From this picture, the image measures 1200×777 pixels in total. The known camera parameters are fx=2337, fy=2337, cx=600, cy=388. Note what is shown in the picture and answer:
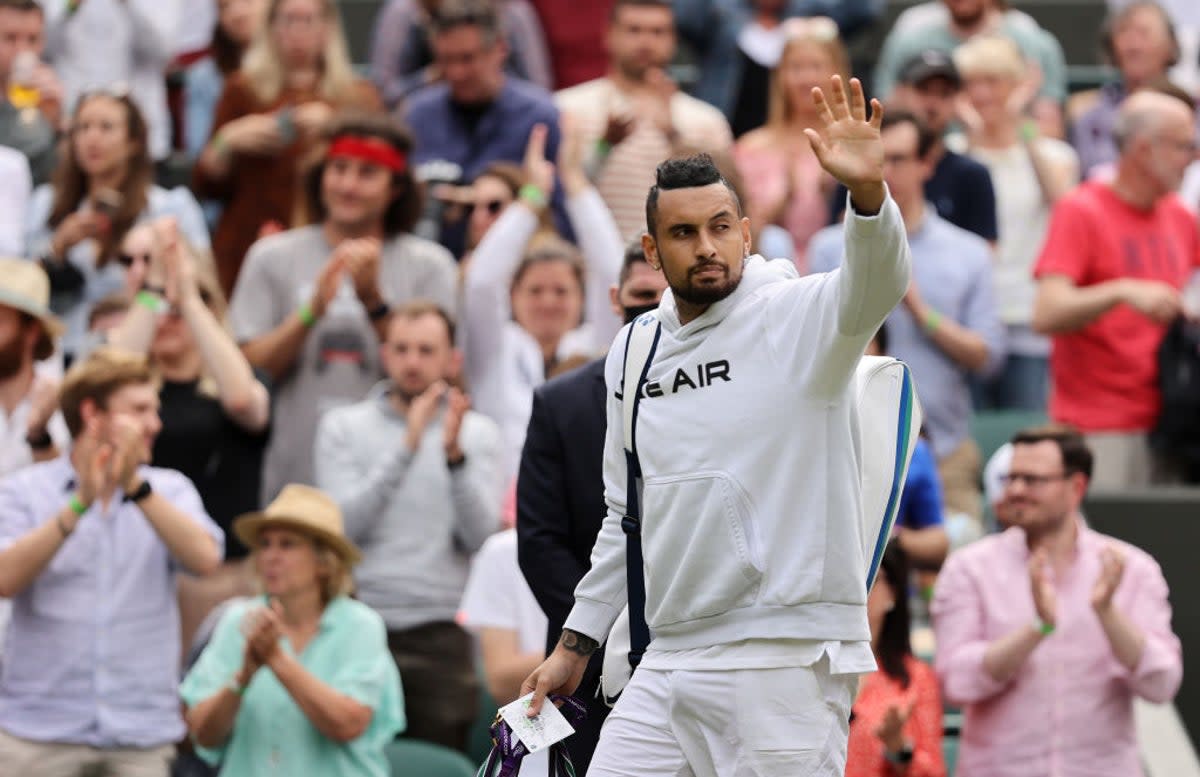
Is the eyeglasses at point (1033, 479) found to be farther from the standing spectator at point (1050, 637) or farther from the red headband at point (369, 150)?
the red headband at point (369, 150)

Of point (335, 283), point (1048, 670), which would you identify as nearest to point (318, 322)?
point (335, 283)

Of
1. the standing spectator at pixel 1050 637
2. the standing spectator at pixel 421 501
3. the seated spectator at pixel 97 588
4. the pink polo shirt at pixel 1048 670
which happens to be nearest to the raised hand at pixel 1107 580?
the standing spectator at pixel 1050 637

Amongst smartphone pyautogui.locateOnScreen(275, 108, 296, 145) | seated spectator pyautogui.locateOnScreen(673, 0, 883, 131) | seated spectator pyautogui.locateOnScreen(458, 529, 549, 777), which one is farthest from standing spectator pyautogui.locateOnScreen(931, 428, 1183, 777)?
seated spectator pyautogui.locateOnScreen(673, 0, 883, 131)

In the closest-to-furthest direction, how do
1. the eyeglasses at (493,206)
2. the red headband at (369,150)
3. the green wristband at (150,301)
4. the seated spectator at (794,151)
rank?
the green wristband at (150,301)
the red headband at (369,150)
the eyeglasses at (493,206)
the seated spectator at (794,151)

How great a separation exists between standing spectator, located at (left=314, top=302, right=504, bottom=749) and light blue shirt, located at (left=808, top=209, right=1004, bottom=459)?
A: 1.89 metres

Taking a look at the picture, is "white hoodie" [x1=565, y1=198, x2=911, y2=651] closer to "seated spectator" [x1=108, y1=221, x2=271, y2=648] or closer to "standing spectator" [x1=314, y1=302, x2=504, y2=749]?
"standing spectator" [x1=314, y1=302, x2=504, y2=749]

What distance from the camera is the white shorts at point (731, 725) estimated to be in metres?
4.91

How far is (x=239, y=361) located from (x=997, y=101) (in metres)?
4.57

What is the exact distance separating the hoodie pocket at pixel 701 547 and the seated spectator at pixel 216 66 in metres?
7.15

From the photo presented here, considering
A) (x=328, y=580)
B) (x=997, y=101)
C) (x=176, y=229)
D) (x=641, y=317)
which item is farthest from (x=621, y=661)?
(x=997, y=101)

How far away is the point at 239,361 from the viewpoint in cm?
874

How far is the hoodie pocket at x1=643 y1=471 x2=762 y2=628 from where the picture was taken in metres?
4.92

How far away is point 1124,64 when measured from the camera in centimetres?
1252

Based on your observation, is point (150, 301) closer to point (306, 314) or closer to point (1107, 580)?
point (306, 314)
